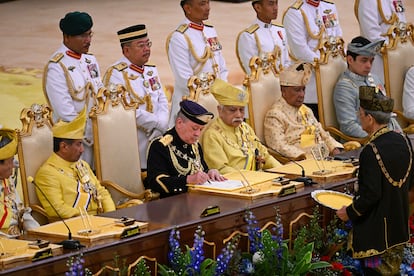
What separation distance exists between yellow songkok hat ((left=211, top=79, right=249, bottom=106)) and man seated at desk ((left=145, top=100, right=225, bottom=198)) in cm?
36

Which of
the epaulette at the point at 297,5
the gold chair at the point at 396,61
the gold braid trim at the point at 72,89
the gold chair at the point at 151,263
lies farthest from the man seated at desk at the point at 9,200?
the gold chair at the point at 396,61

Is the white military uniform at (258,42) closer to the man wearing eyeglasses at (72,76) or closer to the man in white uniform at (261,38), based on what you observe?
the man in white uniform at (261,38)

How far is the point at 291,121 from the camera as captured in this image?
7.00 m

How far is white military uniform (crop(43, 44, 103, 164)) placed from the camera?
6430 mm

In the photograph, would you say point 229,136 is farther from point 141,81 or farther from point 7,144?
point 7,144

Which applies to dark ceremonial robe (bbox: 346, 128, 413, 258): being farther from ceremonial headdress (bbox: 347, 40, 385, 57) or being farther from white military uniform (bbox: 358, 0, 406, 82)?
white military uniform (bbox: 358, 0, 406, 82)

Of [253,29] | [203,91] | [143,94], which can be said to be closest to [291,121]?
[203,91]

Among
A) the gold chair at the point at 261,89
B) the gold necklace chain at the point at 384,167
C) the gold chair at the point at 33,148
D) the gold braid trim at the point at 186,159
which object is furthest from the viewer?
the gold chair at the point at 261,89

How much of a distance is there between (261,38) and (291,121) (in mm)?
1016

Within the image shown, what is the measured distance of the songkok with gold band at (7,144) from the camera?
17.1 feet

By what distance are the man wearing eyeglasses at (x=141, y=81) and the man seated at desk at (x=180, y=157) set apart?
27.6 inches

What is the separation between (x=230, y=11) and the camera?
1359 cm

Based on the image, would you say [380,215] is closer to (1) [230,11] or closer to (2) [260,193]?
(2) [260,193]

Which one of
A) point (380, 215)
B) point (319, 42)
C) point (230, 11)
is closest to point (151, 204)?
point (380, 215)
